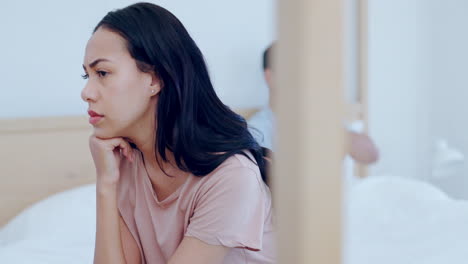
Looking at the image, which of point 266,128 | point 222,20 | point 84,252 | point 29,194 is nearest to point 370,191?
point 266,128

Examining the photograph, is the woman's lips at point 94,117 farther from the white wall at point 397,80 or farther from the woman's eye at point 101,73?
the white wall at point 397,80

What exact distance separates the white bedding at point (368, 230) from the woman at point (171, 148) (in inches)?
14.5

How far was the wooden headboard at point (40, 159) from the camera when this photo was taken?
1454 mm

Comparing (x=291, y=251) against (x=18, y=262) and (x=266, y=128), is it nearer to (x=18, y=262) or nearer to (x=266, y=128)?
(x=18, y=262)

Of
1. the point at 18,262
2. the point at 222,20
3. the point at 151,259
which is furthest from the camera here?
the point at 222,20

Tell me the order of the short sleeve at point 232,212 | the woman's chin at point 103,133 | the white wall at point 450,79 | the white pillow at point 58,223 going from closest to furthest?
1. the short sleeve at point 232,212
2. the woman's chin at point 103,133
3. the white pillow at point 58,223
4. the white wall at point 450,79

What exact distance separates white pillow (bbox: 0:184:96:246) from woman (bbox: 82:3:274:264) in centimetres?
44

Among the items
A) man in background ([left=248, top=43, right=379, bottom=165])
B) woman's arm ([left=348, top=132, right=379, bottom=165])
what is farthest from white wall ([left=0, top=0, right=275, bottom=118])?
woman's arm ([left=348, top=132, right=379, bottom=165])

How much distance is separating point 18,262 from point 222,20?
101 centimetres

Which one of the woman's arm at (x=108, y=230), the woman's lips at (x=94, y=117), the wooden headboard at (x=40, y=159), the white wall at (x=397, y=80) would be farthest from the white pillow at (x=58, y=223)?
the white wall at (x=397, y=80)

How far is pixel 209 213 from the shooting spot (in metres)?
0.75

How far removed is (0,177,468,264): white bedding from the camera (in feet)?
3.80

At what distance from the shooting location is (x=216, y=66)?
5.76 feet

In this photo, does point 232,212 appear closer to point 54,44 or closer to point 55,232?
point 55,232
